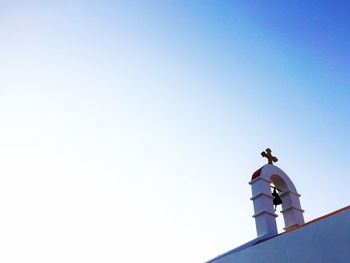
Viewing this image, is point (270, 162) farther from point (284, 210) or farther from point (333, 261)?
point (333, 261)

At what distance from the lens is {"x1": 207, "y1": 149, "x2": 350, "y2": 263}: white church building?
5.41m

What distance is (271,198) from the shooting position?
8.00 metres

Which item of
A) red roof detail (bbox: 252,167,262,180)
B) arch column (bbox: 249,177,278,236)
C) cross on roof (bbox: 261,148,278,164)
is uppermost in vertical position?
cross on roof (bbox: 261,148,278,164)

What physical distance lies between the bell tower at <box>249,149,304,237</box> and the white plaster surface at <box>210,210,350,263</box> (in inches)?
34.7

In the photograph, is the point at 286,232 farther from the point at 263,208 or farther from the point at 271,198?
the point at 271,198

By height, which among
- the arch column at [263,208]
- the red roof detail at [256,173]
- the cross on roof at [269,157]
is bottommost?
the arch column at [263,208]

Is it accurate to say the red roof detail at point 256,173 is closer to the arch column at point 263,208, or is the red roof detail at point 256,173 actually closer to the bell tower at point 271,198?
the bell tower at point 271,198

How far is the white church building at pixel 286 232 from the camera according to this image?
541 cm

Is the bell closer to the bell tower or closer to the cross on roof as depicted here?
the bell tower

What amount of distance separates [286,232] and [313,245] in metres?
0.68

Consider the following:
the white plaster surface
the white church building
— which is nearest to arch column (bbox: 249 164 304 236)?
the white church building

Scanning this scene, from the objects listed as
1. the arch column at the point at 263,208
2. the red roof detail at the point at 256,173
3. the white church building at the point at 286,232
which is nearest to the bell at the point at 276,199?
the white church building at the point at 286,232

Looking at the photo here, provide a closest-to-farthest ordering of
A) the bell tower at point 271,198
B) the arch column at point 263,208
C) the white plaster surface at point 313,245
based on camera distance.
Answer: the white plaster surface at point 313,245 < the arch column at point 263,208 < the bell tower at point 271,198

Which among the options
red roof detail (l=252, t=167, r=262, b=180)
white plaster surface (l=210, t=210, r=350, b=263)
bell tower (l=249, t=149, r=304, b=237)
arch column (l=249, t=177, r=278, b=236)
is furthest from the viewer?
red roof detail (l=252, t=167, r=262, b=180)
